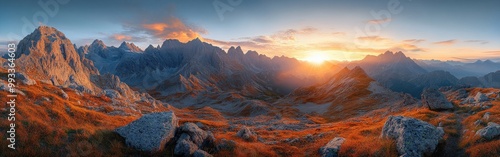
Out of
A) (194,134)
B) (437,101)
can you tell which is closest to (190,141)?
(194,134)

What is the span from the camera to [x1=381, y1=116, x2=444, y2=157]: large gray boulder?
62.0 ft

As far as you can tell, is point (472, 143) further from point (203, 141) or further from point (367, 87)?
point (367, 87)

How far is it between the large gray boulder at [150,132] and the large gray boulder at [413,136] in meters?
17.2

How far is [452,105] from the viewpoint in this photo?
3872cm

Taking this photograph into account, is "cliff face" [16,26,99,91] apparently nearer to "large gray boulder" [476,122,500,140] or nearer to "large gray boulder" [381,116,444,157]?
"large gray boulder" [381,116,444,157]

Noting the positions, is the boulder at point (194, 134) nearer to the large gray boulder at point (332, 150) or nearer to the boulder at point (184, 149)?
the boulder at point (184, 149)

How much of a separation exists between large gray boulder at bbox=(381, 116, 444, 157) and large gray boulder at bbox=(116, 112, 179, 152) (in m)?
17.2

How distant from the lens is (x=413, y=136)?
19.6 metres

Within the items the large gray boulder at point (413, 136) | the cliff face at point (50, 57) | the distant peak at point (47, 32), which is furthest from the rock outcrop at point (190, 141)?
the distant peak at point (47, 32)

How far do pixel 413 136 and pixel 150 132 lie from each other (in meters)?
19.6

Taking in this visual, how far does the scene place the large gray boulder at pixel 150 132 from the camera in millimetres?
18453

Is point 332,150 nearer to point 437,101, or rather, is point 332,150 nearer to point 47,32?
point 437,101

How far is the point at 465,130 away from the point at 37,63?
121648mm

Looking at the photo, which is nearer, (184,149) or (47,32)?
(184,149)
